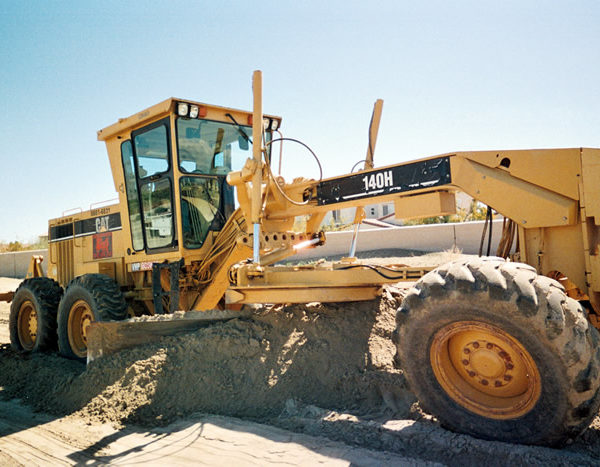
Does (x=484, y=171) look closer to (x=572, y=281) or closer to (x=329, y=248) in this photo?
(x=572, y=281)

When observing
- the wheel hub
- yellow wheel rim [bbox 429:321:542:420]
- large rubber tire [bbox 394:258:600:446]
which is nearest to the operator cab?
large rubber tire [bbox 394:258:600:446]

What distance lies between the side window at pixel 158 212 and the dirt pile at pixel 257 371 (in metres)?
1.78

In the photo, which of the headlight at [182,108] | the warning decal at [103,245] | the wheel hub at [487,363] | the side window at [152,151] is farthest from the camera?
the warning decal at [103,245]

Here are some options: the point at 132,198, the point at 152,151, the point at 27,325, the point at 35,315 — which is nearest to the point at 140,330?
the point at 132,198

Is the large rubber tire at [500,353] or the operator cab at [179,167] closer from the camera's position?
the large rubber tire at [500,353]

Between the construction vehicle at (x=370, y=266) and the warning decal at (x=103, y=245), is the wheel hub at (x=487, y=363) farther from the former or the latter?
the warning decal at (x=103, y=245)

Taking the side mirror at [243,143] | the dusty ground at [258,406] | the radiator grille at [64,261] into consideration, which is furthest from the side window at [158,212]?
the radiator grille at [64,261]

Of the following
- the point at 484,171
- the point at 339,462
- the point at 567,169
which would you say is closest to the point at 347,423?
the point at 339,462

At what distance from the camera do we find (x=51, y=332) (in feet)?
24.2

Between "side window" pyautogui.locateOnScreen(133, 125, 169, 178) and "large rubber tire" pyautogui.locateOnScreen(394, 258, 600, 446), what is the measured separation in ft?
13.9

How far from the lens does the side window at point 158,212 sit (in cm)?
640

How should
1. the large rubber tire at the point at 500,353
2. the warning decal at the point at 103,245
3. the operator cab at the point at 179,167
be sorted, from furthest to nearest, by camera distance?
the warning decal at the point at 103,245
the operator cab at the point at 179,167
the large rubber tire at the point at 500,353

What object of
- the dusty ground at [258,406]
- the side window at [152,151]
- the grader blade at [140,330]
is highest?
the side window at [152,151]

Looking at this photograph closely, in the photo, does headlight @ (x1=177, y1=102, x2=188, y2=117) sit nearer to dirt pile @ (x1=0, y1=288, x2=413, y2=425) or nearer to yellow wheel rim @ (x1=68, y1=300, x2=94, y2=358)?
dirt pile @ (x1=0, y1=288, x2=413, y2=425)
